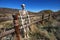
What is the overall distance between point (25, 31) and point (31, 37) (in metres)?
0.43

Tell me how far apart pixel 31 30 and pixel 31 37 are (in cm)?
89

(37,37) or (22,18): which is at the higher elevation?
(22,18)

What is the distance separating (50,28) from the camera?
898cm

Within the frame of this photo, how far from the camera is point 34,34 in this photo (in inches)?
284

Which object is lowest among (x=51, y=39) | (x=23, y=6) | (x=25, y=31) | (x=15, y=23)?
(x=51, y=39)

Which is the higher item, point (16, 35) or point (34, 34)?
point (16, 35)

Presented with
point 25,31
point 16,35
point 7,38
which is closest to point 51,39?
point 25,31

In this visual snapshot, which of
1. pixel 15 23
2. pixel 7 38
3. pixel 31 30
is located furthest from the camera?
pixel 31 30

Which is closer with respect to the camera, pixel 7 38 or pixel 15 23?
pixel 15 23

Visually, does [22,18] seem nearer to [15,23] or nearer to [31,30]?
[31,30]

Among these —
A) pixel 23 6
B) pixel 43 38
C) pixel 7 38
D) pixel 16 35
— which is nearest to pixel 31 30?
pixel 43 38

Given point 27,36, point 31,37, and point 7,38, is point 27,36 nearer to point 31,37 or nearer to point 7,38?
point 31,37

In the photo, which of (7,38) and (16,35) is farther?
(7,38)

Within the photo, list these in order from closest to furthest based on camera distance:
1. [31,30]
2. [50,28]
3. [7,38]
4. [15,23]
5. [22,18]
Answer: [15,23] → [7,38] → [22,18] → [31,30] → [50,28]
